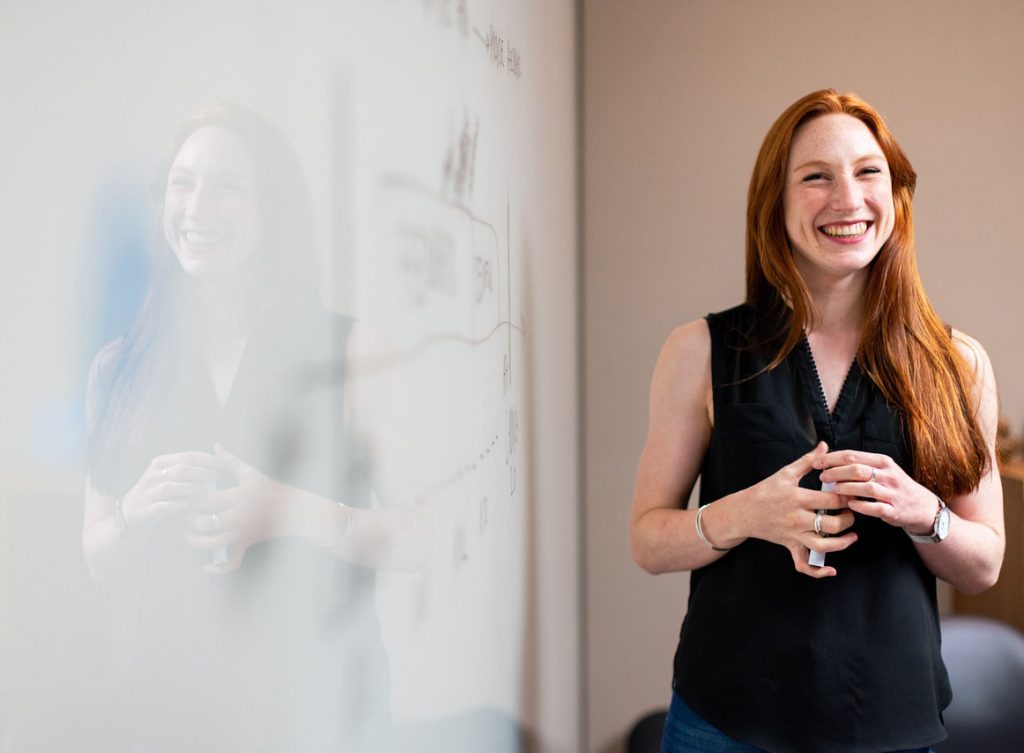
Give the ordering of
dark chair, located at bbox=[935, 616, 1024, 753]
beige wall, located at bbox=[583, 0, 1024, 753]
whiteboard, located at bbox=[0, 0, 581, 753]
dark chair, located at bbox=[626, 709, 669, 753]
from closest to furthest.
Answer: whiteboard, located at bbox=[0, 0, 581, 753] → dark chair, located at bbox=[935, 616, 1024, 753] → dark chair, located at bbox=[626, 709, 669, 753] → beige wall, located at bbox=[583, 0, 1024, 753]

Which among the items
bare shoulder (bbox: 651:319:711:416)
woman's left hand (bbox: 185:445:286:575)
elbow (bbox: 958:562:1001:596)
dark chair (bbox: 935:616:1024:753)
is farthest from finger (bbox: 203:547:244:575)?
dark chair (bbox: 935:616:1024:753)

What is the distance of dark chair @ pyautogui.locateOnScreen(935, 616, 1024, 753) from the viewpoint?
2123 millimetres

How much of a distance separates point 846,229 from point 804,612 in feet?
1.85

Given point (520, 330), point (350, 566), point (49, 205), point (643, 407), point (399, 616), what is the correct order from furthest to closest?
point (643, 407), point (520, 330), point (399, 616), point (350, 566), point (49, 205)

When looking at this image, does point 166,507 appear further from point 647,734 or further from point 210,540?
point 647,734

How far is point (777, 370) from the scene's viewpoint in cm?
143

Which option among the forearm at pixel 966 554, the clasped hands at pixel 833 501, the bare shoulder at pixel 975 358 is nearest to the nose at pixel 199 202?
the clasped hands at pixel 833 501

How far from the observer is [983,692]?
214 cm

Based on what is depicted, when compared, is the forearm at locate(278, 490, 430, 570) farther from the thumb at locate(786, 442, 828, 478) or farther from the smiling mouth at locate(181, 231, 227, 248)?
the thumb at locate(786, 442, 828, 478)

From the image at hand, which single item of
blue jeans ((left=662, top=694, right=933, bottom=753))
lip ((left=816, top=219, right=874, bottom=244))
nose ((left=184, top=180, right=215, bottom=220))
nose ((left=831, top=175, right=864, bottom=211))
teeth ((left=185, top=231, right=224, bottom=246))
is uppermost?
nose ((left=831, top=175, right=864, bottom=211))

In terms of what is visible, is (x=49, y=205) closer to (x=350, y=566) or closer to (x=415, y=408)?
(x=350, y=566)

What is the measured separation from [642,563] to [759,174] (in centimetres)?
65

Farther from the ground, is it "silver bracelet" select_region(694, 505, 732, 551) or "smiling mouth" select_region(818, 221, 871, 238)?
"smiling mouth" select_region(818, 221, 871, 238)

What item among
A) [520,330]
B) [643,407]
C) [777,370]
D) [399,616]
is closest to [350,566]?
[399,616]
